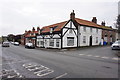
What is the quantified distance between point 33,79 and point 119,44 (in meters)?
19.0

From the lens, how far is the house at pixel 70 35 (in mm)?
24000

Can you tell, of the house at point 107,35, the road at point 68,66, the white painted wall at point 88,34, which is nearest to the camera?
the road at point 68,66

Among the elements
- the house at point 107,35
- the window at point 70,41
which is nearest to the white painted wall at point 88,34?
the window at point 70,41

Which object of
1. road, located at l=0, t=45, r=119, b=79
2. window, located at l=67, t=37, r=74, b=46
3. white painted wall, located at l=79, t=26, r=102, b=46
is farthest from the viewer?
white painted wall, located at l=79, t=26, r=102, b=46

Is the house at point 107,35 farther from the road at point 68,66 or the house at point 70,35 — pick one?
the road at point 68,66

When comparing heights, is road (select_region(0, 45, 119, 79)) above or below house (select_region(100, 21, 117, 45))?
below

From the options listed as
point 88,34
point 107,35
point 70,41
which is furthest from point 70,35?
point 107,35

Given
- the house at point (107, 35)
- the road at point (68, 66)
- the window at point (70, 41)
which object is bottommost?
the road at point (68, 66)

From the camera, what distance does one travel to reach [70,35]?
2516 centimetres

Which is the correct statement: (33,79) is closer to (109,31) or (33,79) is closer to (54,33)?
(54,33)

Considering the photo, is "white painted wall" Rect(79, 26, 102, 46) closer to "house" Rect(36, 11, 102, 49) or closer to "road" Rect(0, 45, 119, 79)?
"house" Rect(36, 11, 102, 49)

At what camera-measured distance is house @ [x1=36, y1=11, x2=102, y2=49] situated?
24.0 metres

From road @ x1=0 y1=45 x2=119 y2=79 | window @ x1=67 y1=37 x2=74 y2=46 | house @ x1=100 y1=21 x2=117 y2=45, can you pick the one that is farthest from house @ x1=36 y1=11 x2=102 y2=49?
road @ x1=0 y1=45 x2=119 y2=79

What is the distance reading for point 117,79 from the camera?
499 centimetres
